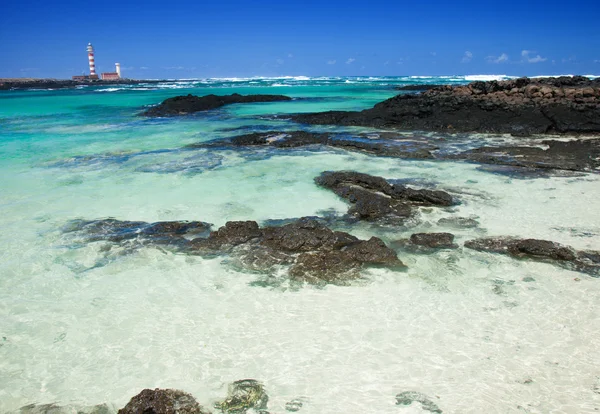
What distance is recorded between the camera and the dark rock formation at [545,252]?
555 centimetres

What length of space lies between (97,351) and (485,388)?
11.6ft

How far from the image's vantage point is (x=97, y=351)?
4.09m

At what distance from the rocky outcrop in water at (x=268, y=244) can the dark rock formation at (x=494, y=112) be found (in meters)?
12.5

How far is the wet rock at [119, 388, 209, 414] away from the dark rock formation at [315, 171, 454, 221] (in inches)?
182

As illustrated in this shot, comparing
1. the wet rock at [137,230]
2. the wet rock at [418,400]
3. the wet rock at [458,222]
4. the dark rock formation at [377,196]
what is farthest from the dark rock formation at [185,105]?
the wet rock at [418,400]

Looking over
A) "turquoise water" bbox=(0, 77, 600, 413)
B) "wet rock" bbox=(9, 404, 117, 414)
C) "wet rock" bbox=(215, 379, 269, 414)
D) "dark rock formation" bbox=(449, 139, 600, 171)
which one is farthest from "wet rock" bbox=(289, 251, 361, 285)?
"dark rock formation" bbox=(449, 139, 600, 171)

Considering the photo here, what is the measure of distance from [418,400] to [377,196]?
16.3 ft

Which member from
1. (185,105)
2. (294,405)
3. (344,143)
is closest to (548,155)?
(344,143)

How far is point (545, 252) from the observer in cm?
578

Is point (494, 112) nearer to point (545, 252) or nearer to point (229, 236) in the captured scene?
point (545, 252)

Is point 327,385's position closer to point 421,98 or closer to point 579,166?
point 579,166

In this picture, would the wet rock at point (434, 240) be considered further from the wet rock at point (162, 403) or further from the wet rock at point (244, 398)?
the wet rock at point (162, 403)

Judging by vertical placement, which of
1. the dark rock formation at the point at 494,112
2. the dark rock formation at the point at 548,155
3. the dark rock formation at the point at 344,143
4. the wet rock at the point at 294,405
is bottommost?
the wet rock at the point at 294,405

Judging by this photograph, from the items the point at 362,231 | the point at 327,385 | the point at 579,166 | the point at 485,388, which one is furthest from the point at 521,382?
the point at 579,166
